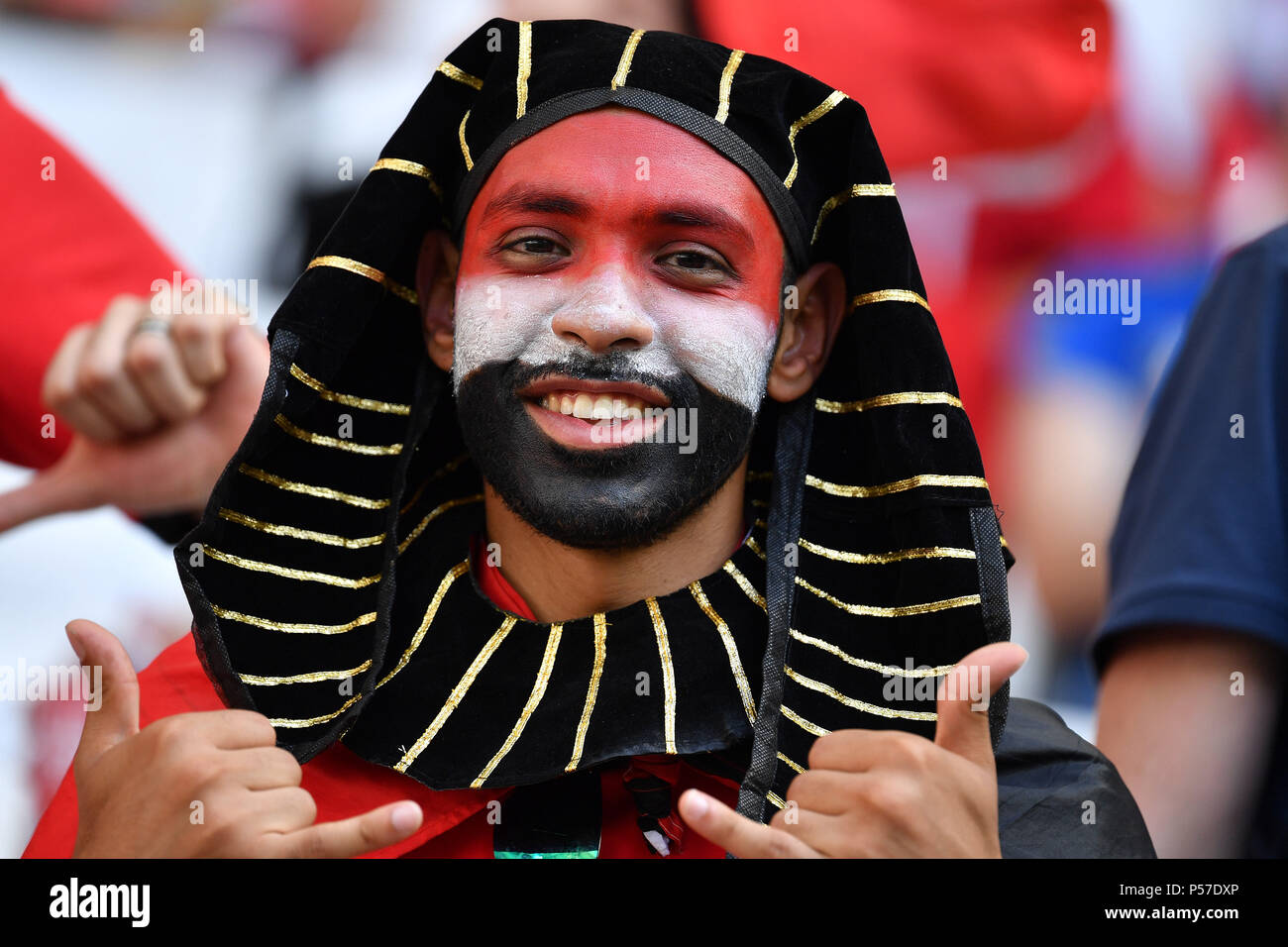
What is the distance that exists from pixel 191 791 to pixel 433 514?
80 cm

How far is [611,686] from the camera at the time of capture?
2139mm

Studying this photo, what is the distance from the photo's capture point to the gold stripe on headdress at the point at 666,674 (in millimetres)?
2072

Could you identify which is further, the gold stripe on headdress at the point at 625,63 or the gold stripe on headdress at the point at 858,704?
the gold stripe on headdress at the point at 625,63

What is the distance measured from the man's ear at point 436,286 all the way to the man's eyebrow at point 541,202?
0.23m

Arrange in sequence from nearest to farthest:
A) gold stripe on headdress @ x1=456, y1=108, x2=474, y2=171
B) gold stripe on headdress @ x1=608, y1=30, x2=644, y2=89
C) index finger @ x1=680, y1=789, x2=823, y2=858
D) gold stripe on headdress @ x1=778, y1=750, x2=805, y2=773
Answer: index finger @ x1=680, y1=789, x2=823, y2=858 < gold stripe on headdress @ x1=778, y1=750, x2=805, y2=773 < gold stripe on headdress @ x1=608, y1=30, x2=644, y2=89 < gold stripe on headdress @ x1=456, y1=108, x2=474, y2=171

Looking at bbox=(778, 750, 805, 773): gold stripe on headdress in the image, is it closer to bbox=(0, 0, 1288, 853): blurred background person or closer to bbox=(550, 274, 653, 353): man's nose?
bbox=(550, 274, 653, 353): man's nose

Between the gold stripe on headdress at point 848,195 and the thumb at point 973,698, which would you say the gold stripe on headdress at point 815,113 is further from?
the thumb at point 973,698

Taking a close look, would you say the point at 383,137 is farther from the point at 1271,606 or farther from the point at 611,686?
the point at 1271,606

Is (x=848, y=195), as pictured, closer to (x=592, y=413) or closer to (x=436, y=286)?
(x=592, y=413)

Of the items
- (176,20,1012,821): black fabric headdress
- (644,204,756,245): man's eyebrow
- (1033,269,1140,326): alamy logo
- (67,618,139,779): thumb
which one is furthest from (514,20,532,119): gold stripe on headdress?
(1033,269,1140,326): alamy logo

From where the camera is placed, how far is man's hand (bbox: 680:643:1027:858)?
1.78 m

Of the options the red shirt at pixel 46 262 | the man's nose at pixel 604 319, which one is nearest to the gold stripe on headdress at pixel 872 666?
the man's nose at pixel 604 319

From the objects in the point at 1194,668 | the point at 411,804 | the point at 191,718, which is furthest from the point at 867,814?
the point at 191,718

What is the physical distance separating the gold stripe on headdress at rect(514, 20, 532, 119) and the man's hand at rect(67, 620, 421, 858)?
1102 millimetres
